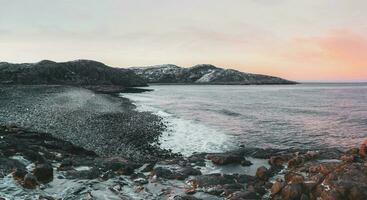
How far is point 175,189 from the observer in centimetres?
1869

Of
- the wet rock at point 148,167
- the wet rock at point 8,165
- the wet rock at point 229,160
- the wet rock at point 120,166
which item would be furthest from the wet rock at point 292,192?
the wet rock at point 8,165

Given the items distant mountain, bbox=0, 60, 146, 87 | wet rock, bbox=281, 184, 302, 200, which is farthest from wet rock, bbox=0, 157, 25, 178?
distant mountain, bbox=0, 60, 146, 87

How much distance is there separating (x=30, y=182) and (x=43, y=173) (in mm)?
1507

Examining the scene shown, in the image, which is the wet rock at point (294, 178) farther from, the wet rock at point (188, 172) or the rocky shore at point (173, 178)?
the wet rock at point (188, 172)

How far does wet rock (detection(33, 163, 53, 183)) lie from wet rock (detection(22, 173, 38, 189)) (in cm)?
82

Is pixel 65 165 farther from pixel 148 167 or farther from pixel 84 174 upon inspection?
pixel 148 167

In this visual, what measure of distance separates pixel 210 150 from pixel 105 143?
397 inches

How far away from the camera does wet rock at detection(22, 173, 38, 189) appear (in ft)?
57.3

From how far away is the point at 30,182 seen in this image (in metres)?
17.6

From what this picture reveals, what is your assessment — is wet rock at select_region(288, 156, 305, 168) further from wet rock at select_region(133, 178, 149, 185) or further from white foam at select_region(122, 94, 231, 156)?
white foam at select_region(122, 94, 231, 156)

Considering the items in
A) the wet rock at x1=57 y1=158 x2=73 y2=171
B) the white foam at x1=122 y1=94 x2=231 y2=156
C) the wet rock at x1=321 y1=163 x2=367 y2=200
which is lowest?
the white foam at x1=122 y1=94 x2=231 y2=156

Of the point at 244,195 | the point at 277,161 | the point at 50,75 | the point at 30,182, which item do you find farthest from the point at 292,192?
the point at 50,75

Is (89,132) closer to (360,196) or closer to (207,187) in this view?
(207,187)

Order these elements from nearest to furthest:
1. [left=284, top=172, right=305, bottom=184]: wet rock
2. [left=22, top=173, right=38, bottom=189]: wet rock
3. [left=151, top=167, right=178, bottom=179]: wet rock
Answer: [left=284, top=172, right=305, bottom=184]: wet rock, [left=22, top=173, right=38, bottom=189]: wet rock, [left=151, top=167, right=178, bottom=179]: wet rock
